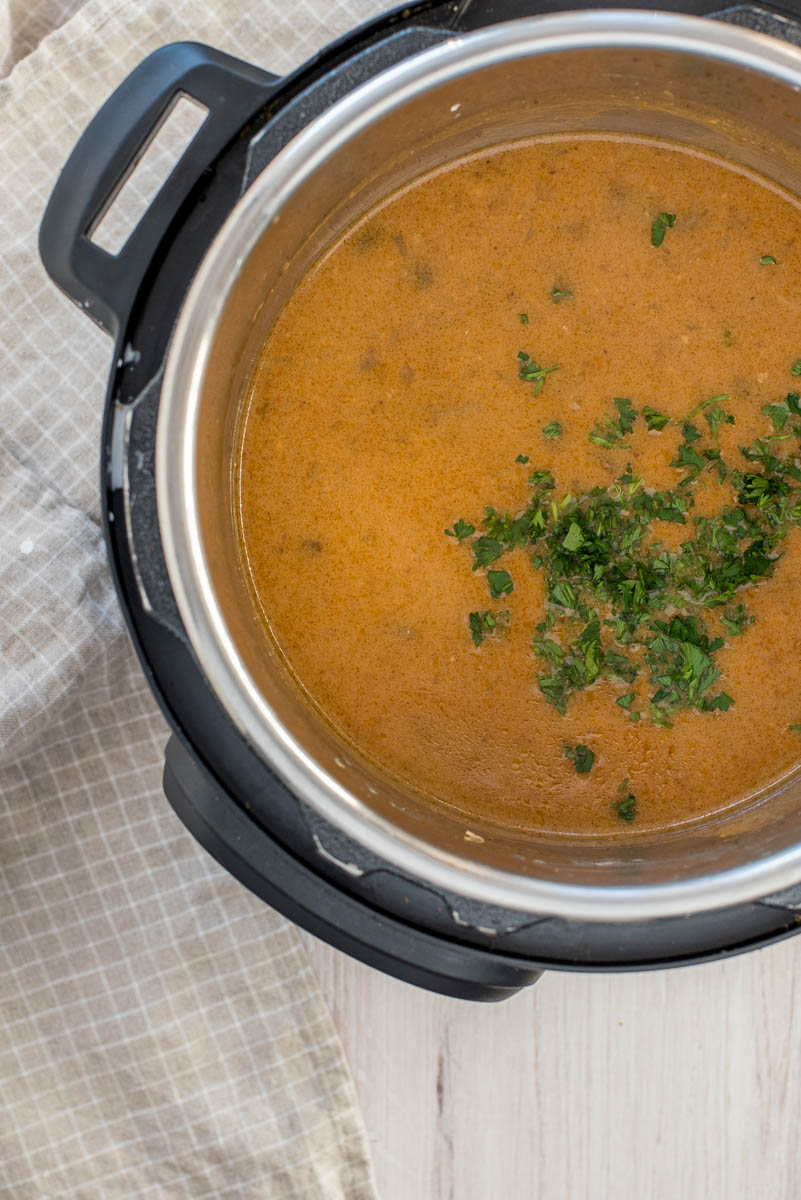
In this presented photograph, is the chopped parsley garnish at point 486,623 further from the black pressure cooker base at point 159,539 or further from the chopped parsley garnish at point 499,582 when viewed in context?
the black pressure cooker base at point 159,539

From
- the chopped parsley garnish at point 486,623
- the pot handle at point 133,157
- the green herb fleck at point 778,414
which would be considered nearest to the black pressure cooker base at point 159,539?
the pot handle at point 133,157

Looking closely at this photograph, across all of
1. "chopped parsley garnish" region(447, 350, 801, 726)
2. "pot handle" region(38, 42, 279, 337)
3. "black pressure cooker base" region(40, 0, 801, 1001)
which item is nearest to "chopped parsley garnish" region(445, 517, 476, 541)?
"chopped parsley garnish" region(447, 350, 801, 726)

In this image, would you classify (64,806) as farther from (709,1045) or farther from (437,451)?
(709,1045)

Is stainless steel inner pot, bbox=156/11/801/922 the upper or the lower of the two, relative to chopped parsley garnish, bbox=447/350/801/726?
upper

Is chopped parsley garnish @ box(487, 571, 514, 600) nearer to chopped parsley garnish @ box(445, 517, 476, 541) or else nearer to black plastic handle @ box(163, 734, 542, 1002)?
chopped parsley garnish @ box(445, 517, 476, 541)

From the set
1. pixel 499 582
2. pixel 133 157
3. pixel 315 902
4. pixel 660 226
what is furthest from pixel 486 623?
pixel 133 157

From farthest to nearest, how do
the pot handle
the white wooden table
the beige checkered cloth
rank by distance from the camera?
the white wooden table, the beige checkered cloth, the pot handle
